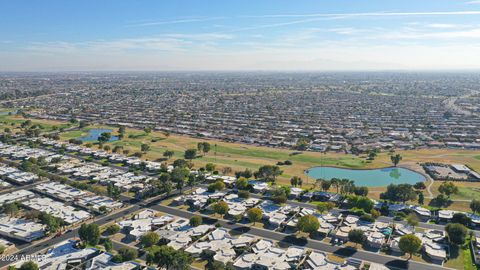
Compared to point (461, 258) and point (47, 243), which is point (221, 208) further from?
point (461, 258)

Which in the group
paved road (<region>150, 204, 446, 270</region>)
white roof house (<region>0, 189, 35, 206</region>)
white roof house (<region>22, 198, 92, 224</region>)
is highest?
white roof house (<region>0, 189, 35, 206</region>)

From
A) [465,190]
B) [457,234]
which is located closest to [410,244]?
[457,234]

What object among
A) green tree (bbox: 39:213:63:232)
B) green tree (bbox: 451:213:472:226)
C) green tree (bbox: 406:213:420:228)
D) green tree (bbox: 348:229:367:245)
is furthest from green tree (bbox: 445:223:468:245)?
green tree (bbox: 39:213:63:232)

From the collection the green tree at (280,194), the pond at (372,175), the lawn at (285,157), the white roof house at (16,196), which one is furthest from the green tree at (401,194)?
the white roof house at (16,196)

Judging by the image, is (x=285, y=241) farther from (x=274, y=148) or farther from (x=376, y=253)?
(x=274, y=148)

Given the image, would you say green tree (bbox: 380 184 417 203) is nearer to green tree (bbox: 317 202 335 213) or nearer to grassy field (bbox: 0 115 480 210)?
grassy field (bbox: 0 115 480 210)

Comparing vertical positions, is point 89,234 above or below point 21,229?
above
